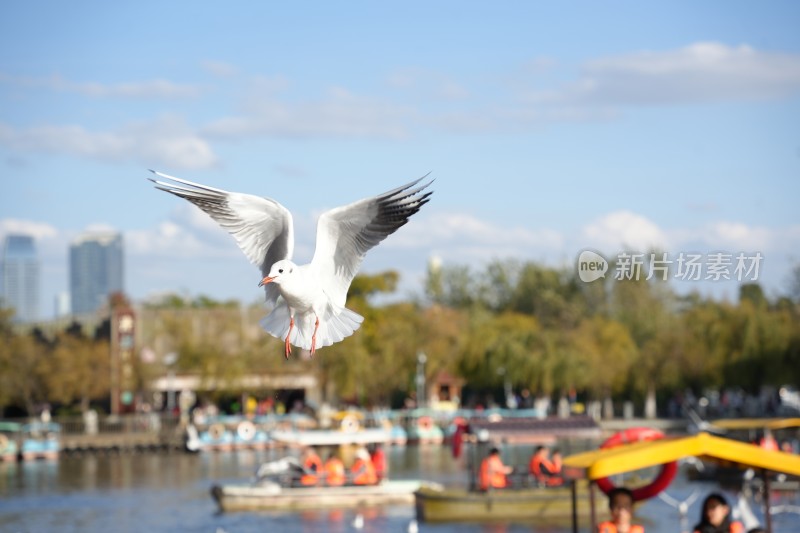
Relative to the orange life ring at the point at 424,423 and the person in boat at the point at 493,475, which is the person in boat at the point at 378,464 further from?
the orange life ring at the point at 424,423

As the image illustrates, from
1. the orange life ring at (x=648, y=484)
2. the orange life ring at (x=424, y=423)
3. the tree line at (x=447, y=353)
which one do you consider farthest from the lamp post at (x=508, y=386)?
the orange life ring at (x=648, y=484)

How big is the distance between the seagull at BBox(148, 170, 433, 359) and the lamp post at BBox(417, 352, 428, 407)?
149 feet

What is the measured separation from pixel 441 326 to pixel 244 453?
43.4ft

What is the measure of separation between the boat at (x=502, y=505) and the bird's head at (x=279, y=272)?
1805 centimetres

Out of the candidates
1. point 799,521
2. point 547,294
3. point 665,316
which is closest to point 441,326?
point 665,316

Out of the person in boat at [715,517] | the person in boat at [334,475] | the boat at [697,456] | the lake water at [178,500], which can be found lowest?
the lake water at [178,500]

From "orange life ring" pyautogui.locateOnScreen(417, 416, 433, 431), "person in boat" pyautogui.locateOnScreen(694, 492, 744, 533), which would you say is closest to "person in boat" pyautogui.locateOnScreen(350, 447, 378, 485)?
"person in boat" pyautogui.locateOnScreen(694, 492, 744, 533)

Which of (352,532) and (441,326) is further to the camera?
(441,326)

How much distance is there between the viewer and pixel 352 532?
25.1 metres

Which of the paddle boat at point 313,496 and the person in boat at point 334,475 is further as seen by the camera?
the person in boat at point 334,475

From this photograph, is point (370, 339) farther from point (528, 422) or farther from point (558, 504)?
point (558, 504)

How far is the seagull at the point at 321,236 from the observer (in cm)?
753

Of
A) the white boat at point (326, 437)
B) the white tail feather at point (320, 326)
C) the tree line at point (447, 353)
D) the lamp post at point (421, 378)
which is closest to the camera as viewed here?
the white tail feather at point (320, 326)

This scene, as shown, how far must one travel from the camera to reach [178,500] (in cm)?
3139
